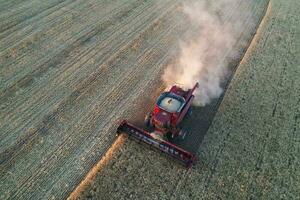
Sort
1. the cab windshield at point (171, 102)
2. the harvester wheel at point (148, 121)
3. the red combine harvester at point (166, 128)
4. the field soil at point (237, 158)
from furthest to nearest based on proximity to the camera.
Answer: the harvester wheel at point (148, 121), the cab windshield at point (171, 102), the red combine harvester at point (166, 128), the field soil at point (237, 158)

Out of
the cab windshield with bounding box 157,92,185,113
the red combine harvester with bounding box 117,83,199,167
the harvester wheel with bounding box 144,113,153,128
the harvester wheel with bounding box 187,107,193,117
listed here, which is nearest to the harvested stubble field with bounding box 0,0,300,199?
the harvester wheel with bounding box 187,107,193,117

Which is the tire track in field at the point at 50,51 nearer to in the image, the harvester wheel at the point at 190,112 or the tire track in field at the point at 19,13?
the tire track in field at the point at 19,13

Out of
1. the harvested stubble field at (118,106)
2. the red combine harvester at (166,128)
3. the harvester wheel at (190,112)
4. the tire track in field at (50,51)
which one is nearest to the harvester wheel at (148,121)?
the red combine harvester at (166,128)

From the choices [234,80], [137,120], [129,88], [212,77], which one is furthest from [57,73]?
[234,80]

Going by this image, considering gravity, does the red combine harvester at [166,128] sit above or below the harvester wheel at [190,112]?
below

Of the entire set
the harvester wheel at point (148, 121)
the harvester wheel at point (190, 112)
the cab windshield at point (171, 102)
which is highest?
the harvester wheel at point (190, 112)

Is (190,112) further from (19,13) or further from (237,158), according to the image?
(19,13)

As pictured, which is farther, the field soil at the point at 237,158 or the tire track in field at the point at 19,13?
the tire track in field at the point at 19,13

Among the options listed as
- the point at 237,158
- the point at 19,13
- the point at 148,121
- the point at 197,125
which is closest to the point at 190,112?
the point at 197,125
